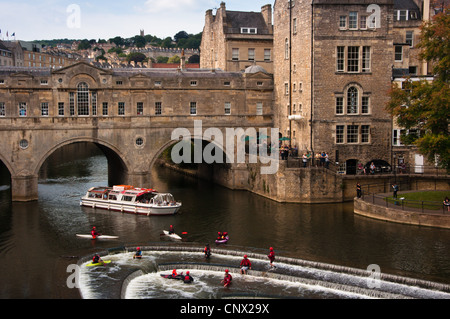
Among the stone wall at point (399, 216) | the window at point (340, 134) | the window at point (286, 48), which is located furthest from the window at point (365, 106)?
the stone wall at point (399, 216)

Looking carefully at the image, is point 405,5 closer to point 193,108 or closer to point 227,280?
point 193,108

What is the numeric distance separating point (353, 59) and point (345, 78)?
1.90m

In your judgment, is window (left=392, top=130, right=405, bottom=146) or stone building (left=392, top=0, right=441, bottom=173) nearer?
stone building (left=392, top=0, right=441, bottom=173)

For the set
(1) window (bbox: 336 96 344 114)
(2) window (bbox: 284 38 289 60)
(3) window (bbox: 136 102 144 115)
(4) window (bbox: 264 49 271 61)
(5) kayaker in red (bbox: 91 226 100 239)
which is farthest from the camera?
(4) window (bbox: 264 49 271 61)

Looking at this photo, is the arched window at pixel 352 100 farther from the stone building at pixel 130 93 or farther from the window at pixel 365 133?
the stone building at pixel 130 93

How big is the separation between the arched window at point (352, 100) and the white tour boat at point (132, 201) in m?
17.9

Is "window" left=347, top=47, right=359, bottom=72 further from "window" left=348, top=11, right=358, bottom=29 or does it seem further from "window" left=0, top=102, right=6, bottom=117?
"window" left=0, top=102, right=6, bottom=117

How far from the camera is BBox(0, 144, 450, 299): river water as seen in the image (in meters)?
29.3

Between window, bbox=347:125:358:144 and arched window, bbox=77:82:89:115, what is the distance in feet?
78.1

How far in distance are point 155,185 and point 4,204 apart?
17.2 m

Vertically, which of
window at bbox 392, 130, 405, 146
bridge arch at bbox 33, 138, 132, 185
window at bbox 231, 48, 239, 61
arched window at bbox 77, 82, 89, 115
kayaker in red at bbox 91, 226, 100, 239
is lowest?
kayaker in red at bbox 91, 226, 100, 239

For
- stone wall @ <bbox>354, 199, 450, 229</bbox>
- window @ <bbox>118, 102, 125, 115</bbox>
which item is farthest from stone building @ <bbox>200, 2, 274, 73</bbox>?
stone wall @ <bbox>354, 199, 450, 229</bbox>

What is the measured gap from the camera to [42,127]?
5109 cm
